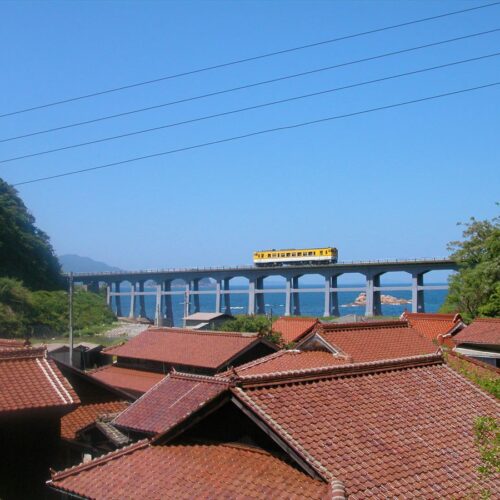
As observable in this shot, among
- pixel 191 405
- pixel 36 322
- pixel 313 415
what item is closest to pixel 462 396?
pixel 313 415

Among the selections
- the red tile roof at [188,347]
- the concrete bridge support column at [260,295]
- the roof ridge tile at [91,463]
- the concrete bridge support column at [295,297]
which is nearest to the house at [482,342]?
the red tile roof at [188,347]

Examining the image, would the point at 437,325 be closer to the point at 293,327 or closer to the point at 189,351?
the point at 293,327

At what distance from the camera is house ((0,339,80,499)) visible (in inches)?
458

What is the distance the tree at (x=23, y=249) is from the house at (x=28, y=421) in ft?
168

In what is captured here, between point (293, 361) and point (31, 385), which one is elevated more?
point (31, 385)

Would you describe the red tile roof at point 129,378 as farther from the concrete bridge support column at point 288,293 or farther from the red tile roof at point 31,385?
the concrete bridge support column at point 288,293

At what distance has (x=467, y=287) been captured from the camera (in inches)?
1497

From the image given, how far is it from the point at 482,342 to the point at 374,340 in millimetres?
6096

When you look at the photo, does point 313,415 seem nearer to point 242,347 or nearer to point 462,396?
point 462,396

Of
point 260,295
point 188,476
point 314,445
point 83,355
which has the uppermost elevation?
point 314,445

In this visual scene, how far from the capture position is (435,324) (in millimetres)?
32156

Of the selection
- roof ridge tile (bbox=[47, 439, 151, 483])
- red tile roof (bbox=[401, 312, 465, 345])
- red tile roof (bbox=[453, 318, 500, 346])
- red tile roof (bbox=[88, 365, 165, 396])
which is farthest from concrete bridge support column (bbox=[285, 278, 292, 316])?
roof ridge tile (bbox=[47, 439, 151, 483])

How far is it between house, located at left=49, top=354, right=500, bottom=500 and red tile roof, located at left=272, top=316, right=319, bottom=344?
24.7 metres

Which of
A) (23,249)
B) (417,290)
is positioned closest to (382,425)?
(23,249)
